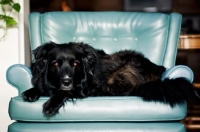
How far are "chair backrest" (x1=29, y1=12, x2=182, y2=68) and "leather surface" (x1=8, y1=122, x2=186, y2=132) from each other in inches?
34.4

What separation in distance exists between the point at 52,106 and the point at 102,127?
29cm

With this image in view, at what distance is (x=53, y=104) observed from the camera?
143 centimetres

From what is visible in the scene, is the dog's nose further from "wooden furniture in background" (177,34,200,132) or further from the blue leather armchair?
"wooden furniture in background" (177,34,200,132)

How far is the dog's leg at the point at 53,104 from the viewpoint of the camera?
1.40 m

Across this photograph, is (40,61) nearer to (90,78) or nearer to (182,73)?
(90,78)

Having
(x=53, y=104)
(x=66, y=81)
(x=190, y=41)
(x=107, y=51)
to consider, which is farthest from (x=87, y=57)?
(x=190, y=41)

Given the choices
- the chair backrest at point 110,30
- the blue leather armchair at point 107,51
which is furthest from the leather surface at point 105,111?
the chair backrest at point 110,30

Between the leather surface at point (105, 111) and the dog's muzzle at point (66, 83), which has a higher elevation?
the dog's muzzle at point (66, 83)

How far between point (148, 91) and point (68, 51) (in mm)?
560

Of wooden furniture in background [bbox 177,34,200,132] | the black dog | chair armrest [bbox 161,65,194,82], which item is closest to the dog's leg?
A: the black dog

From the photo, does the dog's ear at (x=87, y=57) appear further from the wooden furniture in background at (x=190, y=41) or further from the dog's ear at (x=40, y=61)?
the wooden furniture in background at (x=190, y=41)

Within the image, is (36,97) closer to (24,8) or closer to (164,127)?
(164,127)

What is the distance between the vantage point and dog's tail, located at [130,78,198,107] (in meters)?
1.41

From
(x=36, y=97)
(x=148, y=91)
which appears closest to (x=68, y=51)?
(x=36, y=97)
